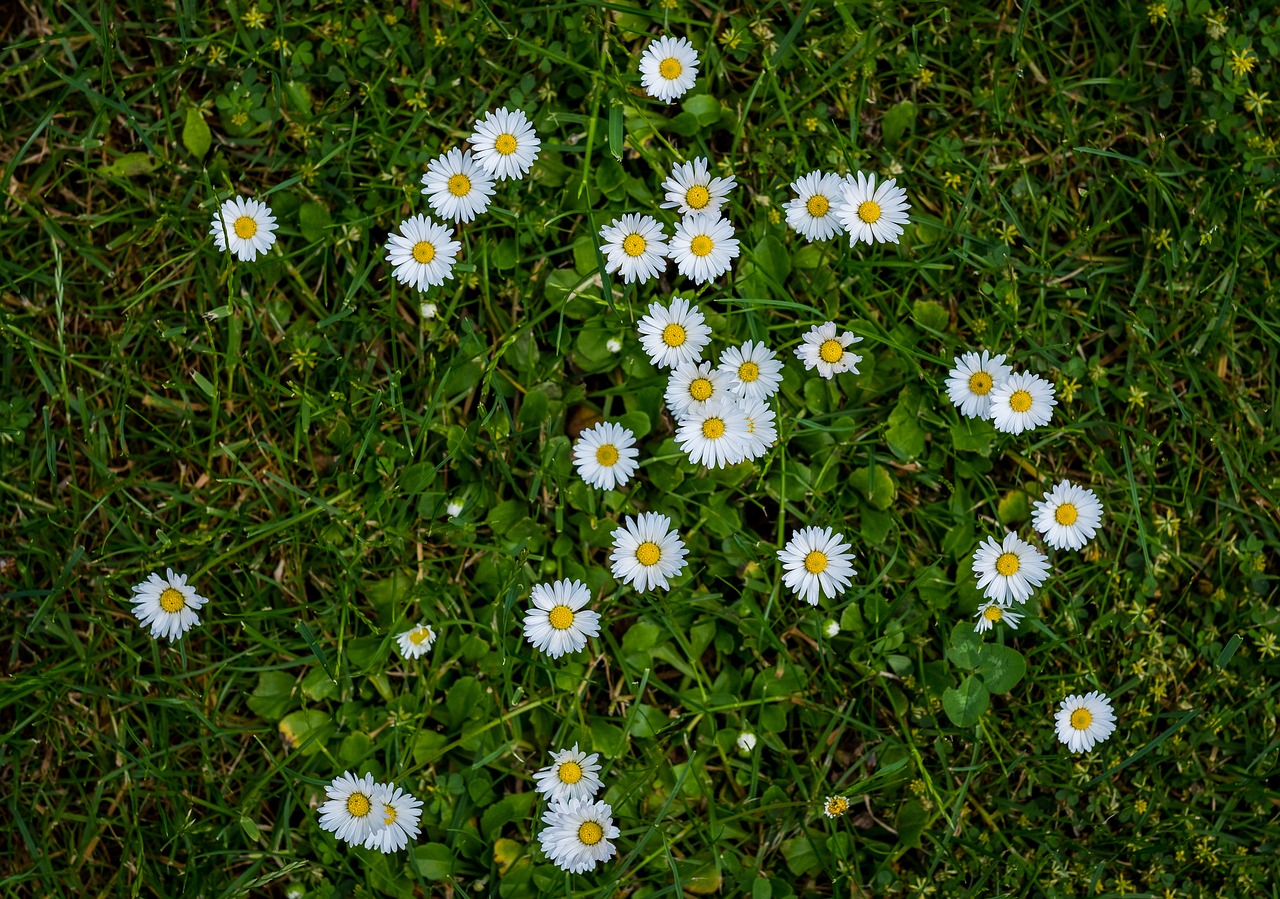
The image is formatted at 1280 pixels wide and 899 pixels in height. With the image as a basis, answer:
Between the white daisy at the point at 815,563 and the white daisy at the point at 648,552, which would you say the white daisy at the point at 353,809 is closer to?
the white daisy at the point at 648,552

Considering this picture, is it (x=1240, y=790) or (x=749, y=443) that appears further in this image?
(x=1240, y=790)

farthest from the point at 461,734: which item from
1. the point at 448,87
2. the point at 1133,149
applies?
the point at 1133,149

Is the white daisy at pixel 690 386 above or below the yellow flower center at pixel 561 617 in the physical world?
above

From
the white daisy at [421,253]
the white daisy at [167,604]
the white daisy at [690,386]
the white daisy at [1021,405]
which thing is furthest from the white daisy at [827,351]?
the white daisy at [167,604]

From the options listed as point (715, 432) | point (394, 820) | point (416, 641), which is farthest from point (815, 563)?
point (394, 820)

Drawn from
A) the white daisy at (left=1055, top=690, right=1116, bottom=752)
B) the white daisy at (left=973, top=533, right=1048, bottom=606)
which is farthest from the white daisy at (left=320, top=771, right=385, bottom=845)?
the white daisy at (left=1055, top=690, right=1116, bottom=752)

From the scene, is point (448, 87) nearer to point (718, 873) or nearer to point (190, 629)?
point (190, 629)

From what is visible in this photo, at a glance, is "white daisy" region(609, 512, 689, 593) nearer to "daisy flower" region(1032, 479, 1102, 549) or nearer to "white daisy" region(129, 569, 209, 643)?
"daisy flower" region(1032, 479, 1102, 549)
